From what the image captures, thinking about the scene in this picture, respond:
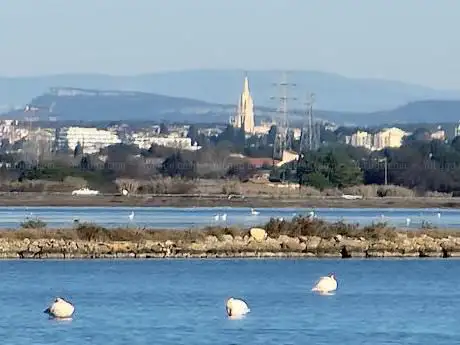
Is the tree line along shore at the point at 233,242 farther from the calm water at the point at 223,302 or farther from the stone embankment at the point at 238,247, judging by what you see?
the calm water at the point at 223,302

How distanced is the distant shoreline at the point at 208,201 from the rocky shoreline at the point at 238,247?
148ft

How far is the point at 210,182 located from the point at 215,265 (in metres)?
73.1

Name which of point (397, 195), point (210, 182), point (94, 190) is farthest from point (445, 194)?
point (94, 190)

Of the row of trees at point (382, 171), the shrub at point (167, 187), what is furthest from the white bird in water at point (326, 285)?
the row of trees at point (382, 171)

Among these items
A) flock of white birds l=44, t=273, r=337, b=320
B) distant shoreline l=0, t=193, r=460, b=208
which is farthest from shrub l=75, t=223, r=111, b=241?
distant shoreline l=0, t=193, r=460, b=208

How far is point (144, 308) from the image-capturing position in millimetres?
32125

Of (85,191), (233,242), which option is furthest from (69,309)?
(85,191)

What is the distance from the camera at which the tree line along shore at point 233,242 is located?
1778 inches

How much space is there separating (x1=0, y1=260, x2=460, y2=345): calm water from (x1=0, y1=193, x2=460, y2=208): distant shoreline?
49.7m

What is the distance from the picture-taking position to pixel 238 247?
45875 millimetres

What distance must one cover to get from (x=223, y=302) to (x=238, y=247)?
12392 millimetres

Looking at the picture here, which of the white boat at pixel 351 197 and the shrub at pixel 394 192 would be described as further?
the shrub at pixel 394 192

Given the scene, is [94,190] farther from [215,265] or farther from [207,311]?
[207,311]

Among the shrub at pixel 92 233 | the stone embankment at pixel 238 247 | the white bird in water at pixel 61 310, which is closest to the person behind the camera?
the white bird in water at pixel 61 310
